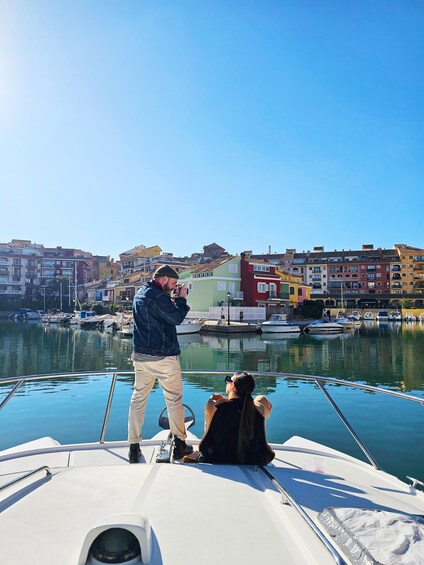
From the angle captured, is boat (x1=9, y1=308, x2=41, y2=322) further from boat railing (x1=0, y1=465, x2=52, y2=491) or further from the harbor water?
boat railing (x1=0, y1=465, x2=52, y2=491)

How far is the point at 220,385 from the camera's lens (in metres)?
13.0

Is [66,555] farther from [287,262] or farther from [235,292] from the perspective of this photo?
[287,262]

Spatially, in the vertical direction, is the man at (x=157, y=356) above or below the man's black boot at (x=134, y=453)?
above

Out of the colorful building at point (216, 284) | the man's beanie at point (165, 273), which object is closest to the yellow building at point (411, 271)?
the colorful building at point (216, 284)

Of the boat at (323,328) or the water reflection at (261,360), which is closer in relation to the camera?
the water reflection at (261,360)

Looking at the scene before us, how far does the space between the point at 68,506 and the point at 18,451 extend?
1.79 meters

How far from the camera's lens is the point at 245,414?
7.95 feet

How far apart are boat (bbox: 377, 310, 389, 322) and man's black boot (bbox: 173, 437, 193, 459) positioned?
220 ft

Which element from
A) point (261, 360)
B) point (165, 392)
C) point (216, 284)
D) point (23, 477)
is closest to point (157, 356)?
point (165, 392)

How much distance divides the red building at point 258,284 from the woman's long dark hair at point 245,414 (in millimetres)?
43540

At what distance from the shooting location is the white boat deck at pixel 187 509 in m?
1.34

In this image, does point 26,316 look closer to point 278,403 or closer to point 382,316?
point 382,316

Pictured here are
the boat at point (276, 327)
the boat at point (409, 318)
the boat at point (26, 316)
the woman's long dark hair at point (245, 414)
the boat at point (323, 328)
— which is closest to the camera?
the woman's long dark hair at point (245, 414)

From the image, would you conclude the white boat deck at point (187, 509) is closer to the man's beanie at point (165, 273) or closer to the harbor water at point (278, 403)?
the man's beanie at point (165, 273)
